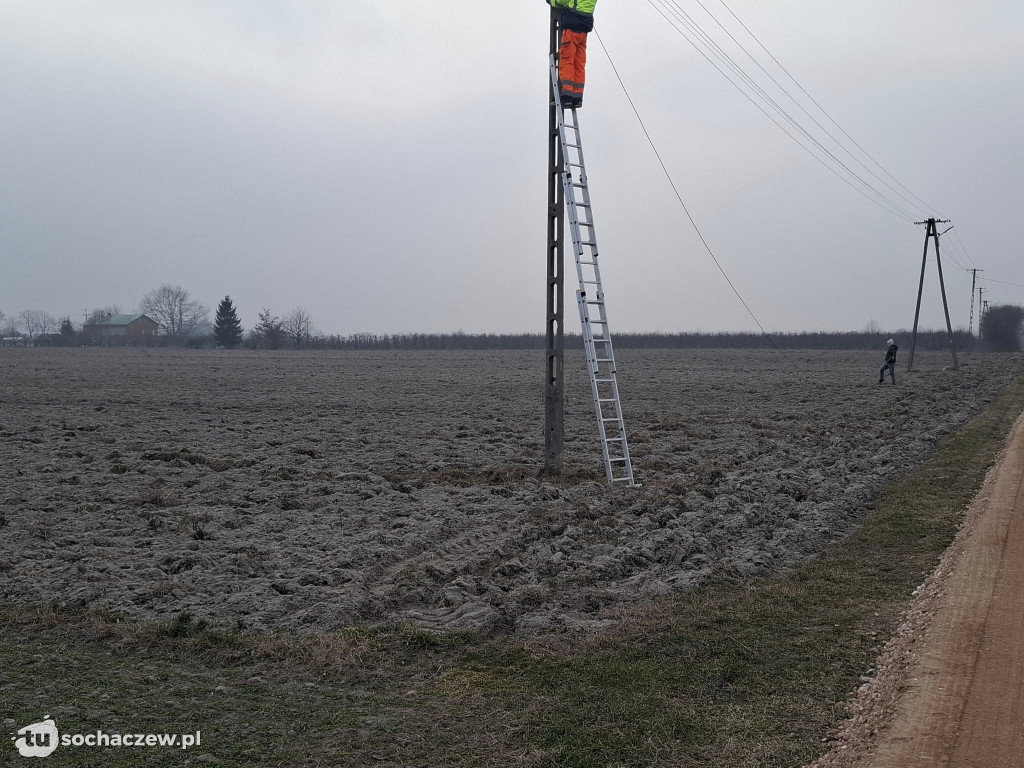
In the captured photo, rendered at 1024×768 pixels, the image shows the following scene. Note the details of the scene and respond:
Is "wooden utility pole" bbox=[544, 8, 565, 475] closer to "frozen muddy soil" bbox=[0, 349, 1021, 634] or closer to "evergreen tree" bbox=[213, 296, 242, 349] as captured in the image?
"frozen muddy soil" bbox=[0, 349, 1021, 634]

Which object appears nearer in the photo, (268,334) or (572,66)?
(572,66)

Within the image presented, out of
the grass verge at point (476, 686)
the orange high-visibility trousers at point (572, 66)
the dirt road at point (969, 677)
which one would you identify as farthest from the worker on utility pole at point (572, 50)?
the dirt road at point (969, 677)

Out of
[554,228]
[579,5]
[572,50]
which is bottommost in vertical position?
[554,228]

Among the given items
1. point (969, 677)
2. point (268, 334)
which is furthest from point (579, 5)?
point (268, 334)

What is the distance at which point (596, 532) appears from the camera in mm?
9500

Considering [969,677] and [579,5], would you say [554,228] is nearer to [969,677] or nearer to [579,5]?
[579,5]

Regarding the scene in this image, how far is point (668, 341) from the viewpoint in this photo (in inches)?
4377

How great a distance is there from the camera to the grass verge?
4.43m

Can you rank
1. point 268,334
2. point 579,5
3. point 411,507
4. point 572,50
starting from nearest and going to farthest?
1. point 411,507
2. point 579,5
3. point 572,50
4. point 268,334

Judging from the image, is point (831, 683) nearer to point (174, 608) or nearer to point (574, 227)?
point (174, 608)

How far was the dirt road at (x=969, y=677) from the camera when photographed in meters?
4.19

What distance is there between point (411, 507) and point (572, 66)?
22.7 feet

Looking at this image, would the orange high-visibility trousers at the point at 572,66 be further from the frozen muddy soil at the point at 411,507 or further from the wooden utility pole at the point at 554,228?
the frozen muddy soil at the point at 411,507

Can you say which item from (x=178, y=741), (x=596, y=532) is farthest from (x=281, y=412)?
(x=178, y=741)
